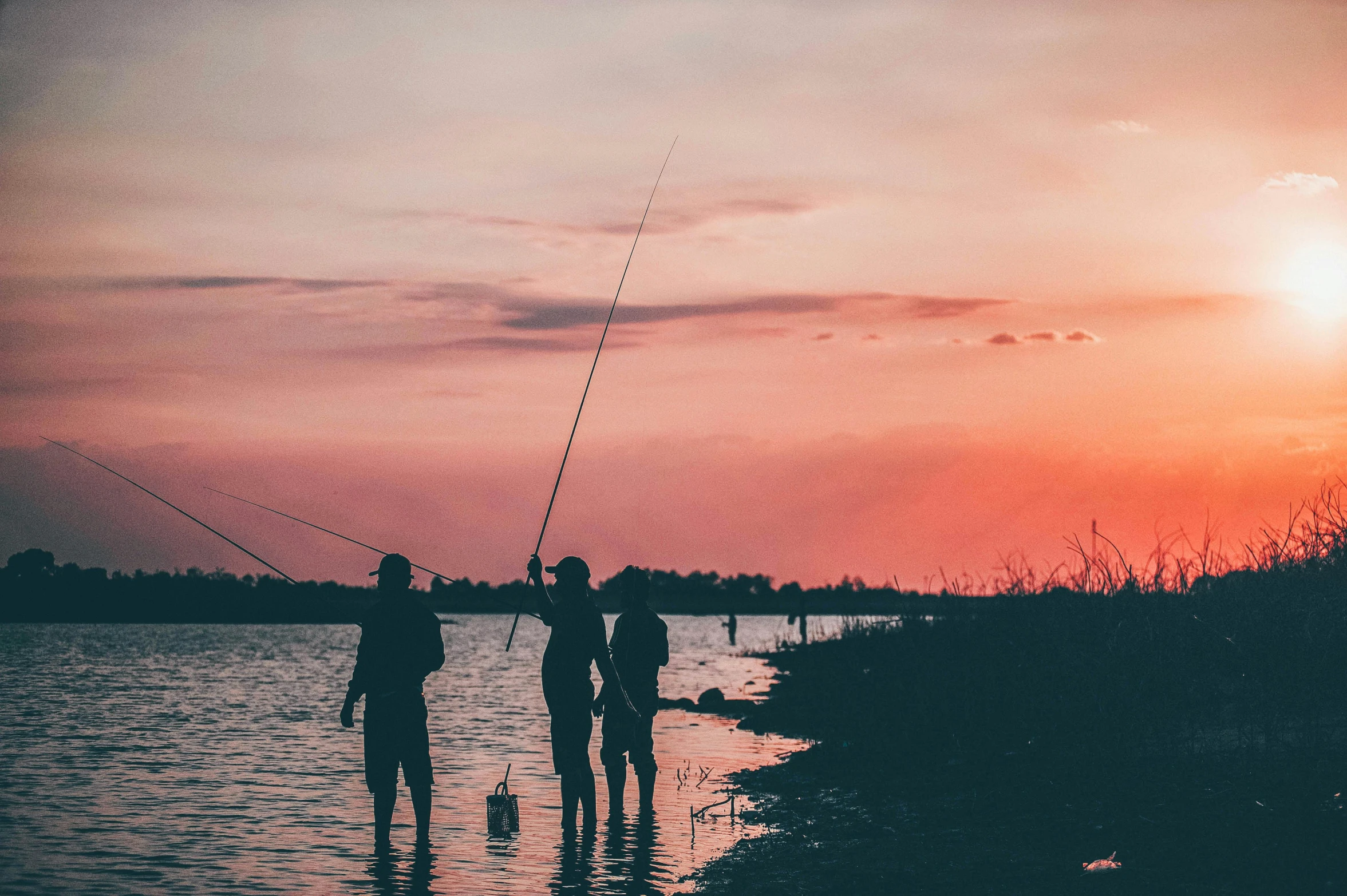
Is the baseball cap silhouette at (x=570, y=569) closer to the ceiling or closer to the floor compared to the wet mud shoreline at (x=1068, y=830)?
closer to the ceiling

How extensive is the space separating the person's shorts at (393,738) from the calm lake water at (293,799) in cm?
91

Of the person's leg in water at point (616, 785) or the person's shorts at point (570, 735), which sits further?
the person's leg in water at point (616, 785)

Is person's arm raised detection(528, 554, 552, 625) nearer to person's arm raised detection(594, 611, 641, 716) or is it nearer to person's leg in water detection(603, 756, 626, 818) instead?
person's arm raised detection(594, 611, 641, 716)

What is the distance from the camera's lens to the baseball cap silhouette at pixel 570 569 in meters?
10.7

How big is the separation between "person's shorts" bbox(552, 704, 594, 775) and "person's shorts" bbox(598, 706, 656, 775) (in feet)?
2.37

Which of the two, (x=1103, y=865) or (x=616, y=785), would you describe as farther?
(x=616, y=785)

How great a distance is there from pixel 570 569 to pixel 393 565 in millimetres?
1599

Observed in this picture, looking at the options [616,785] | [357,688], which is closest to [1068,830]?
[616,785]

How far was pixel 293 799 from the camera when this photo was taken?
16.2 m

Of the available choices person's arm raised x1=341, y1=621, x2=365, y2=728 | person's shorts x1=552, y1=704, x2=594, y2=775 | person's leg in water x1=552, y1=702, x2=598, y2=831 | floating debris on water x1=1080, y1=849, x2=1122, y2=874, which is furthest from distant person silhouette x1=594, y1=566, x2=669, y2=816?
floating debris on water x1=1080, y1=849, x2=1122, y2=874

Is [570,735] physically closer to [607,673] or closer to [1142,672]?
[607,673]

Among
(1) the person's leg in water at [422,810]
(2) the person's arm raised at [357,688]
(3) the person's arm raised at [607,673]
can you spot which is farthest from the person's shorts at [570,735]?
(2) the person's arm raised at [357,688]

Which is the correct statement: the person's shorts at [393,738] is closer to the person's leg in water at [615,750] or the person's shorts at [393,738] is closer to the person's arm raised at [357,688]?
the person's arm raised at [357,688]

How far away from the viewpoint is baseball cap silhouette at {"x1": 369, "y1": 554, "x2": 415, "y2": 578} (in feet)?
32.4
